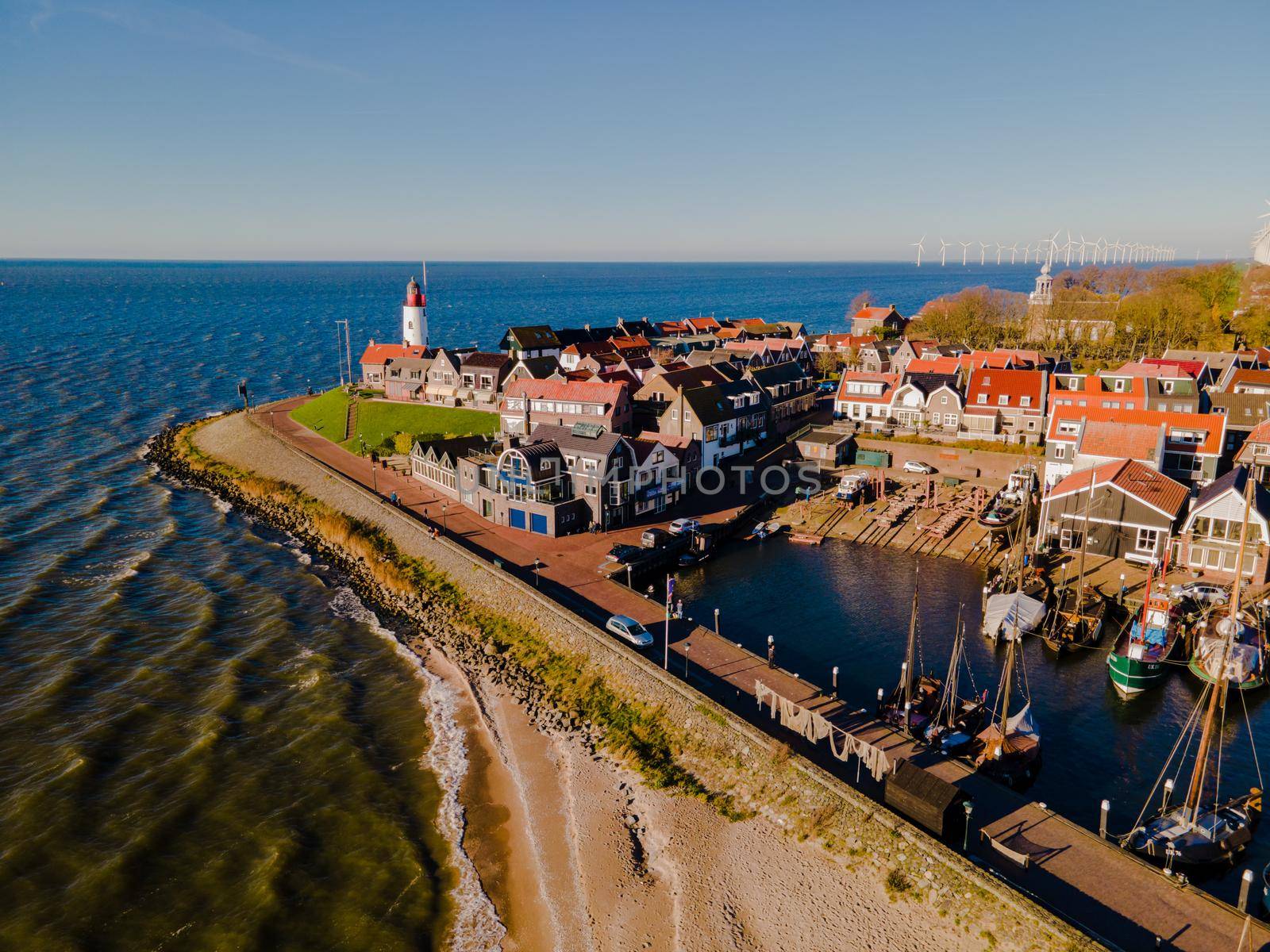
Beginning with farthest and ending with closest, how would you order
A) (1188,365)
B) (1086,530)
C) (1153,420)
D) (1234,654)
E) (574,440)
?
(1188,365) < (1153,420) < (574,440) < (1086,530) < (1234,654)

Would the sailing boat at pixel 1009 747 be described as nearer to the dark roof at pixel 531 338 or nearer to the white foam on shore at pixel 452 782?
the white foam on shore at pixel 452 782

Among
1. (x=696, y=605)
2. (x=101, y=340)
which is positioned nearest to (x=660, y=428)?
(x=696, y=605)

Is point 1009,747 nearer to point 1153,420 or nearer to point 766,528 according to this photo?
point 766,528

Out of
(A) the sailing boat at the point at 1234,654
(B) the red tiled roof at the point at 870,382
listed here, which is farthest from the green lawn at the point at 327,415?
(A) the sailing boat at the point at 1234,654

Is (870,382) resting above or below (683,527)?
above

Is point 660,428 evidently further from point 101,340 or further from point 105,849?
point 101,340

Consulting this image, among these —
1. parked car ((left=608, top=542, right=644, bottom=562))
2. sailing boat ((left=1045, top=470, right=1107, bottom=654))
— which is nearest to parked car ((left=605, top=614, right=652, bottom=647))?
parked car ((left=608, top=542, right=644, bottom=562))

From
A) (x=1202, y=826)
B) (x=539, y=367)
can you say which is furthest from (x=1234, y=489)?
(x=539, y=367)
